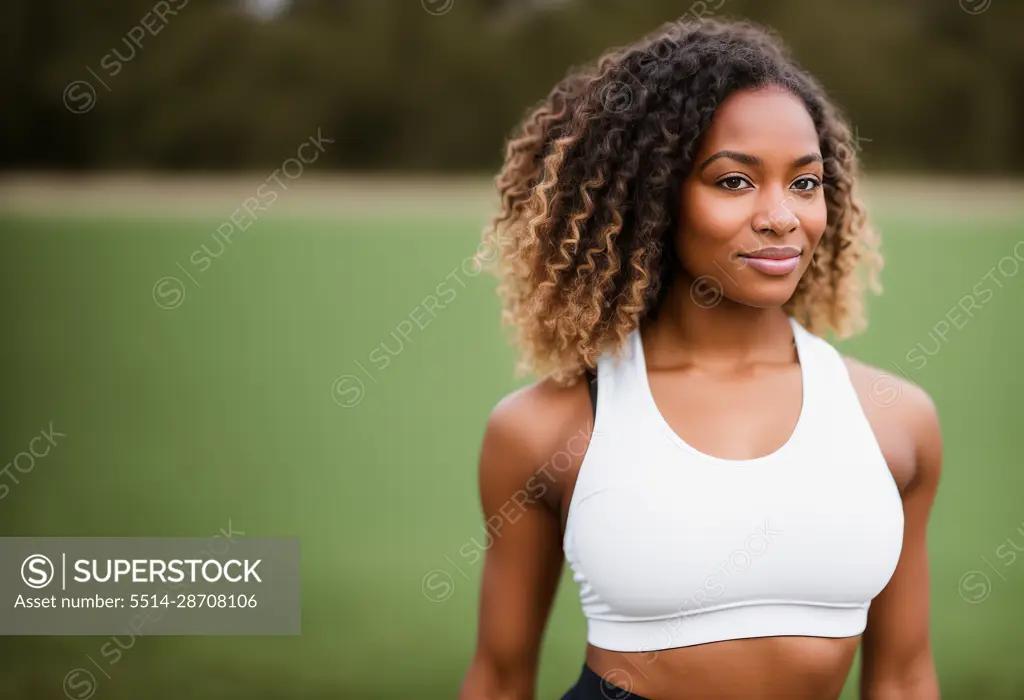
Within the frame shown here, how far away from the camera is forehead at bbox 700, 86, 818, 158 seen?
1799 millimetres

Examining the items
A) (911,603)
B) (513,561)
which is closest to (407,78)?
(513,561)

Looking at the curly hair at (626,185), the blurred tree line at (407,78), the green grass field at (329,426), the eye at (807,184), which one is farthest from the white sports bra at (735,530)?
the blurred tree line at (407,78)

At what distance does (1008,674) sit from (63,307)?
→ 10024 millimetres

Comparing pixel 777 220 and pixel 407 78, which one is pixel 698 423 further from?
pixel 407 78

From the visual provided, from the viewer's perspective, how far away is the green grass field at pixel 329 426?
4.79 meters

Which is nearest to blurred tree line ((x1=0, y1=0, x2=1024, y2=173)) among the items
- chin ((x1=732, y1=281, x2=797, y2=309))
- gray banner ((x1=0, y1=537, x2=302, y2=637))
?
gray banner ((x1=0, y1=537, x2=302, y2=637))

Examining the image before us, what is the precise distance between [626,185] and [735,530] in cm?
61

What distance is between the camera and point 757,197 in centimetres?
180

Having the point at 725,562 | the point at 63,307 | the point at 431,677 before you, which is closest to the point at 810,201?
the point at 725,562

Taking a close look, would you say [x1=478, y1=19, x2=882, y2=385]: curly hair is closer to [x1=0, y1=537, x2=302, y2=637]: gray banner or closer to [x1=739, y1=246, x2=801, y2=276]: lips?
[x1=739, y1=246, x2=801, y2=276]: lips

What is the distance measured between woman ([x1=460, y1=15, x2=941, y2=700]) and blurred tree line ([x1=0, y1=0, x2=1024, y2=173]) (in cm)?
1551

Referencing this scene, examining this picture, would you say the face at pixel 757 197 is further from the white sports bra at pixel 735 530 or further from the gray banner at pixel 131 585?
the gray banner at pixel 131 585

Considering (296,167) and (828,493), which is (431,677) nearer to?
(828,493)

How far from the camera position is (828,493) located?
1801 mm
